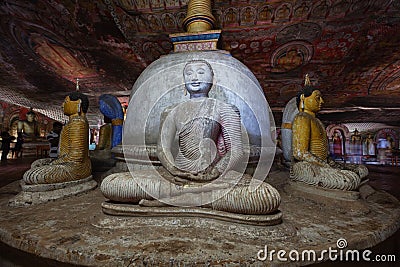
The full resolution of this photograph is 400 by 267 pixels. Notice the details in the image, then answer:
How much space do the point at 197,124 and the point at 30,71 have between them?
34.6 feet

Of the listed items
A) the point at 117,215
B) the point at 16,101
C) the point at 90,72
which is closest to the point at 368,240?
the point at 117,215

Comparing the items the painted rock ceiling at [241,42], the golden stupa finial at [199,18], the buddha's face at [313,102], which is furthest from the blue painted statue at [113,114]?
the painted rock ceiling at [241,42]

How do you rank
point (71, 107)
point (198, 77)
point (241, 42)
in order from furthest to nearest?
point (241, 42) < point (71, 107) < point (198, 77)

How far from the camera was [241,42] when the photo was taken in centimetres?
760

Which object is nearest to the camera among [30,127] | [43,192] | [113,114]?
[43,192]

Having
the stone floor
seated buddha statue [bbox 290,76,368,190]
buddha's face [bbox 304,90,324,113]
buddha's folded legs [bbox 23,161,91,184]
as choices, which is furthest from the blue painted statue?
buddha's face [bbox 304,90,324,113]

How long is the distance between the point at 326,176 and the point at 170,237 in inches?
76.5

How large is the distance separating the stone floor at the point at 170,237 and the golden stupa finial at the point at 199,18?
3.62m

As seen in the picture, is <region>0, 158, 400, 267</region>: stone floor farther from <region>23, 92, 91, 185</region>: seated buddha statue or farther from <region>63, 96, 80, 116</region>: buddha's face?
<region>63, 96, 80, 116</region>: buddha's face

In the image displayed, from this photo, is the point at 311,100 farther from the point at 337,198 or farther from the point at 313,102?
the point at 337,198

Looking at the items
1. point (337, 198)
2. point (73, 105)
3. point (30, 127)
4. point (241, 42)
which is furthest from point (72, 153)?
point (30, 127)

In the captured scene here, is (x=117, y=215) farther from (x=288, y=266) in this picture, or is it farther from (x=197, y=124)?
(x=288, y=266)

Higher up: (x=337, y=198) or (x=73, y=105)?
(x=73, y=105)

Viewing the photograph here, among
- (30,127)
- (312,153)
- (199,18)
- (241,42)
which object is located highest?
(241,42)
